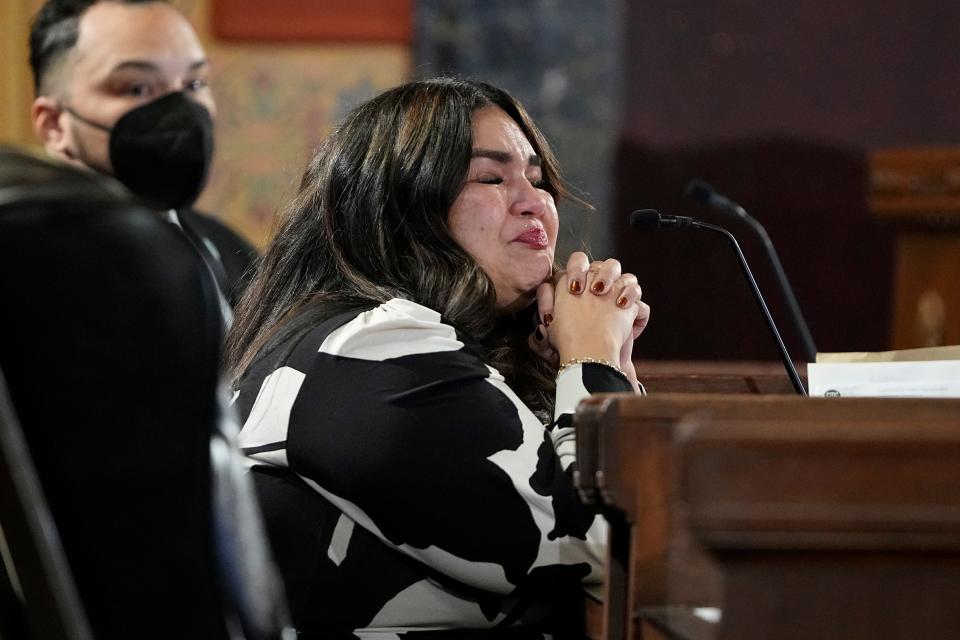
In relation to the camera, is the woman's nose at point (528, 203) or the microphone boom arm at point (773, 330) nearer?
the microphone boom arm at point (773, 330)

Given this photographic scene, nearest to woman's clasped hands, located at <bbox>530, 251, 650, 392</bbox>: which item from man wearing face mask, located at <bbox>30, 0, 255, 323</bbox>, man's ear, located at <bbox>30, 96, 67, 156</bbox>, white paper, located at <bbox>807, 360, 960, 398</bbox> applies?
white paper, located at <bbox>807, 360, 960, 398</bbox>

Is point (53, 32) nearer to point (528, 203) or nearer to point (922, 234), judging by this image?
point (528, 203)

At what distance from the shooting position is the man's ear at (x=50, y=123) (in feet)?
8.86

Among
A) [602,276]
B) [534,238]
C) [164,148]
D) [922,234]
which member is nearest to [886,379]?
[602,276]

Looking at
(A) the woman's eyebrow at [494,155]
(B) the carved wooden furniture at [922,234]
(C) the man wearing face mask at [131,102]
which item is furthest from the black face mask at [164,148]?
(B) the carved wooden furniture at [922,234]

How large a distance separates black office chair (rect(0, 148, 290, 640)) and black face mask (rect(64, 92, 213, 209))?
1.98m

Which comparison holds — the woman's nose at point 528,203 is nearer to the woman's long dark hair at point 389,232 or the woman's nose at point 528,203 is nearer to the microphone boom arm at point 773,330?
the woman's long dark hair at point 389,232

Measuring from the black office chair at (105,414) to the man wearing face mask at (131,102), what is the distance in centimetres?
190

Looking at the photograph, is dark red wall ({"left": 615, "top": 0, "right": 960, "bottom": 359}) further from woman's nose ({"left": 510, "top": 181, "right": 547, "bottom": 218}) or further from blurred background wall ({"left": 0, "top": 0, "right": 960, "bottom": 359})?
woman's nose ({"left": 510, "top": 181, "right": 547, "bottom": 218})

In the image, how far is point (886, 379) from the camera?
4.78 feet

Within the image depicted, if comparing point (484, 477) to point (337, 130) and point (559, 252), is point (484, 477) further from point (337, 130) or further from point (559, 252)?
point (559, 252)

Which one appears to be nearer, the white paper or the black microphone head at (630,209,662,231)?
the white paper

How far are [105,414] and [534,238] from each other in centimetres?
122

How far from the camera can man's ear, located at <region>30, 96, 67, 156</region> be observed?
8.86 feet
